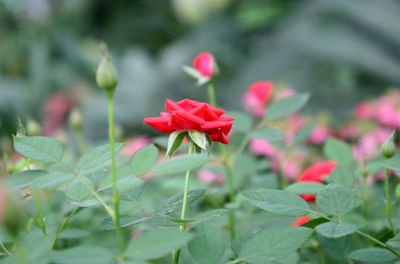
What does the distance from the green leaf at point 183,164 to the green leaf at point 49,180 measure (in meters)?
0.06

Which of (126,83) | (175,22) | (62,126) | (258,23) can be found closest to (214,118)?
(126,83)

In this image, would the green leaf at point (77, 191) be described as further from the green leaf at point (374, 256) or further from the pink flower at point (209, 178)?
the pink flower at point (209, 178)

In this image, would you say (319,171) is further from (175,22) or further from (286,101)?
(175,22)

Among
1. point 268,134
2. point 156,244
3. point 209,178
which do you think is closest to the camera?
point 156,244

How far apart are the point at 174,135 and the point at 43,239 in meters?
0.11

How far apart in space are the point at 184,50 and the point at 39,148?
2103mm

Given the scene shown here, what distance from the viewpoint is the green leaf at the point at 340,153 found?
14.0 inches

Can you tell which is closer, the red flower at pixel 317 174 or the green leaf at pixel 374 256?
the green leaf at pixel 374 256

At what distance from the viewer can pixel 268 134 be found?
429 millimetres

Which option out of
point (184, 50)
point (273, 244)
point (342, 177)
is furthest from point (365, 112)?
point (184, 50)

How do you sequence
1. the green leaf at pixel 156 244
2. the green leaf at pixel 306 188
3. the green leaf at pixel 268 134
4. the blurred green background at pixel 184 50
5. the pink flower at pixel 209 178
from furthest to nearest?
the blurred green background at pixel 184 50, the pink flower at pixel 209 178, the green leaf at pixel 268 134, the green leaf at pixel 306 188, the green leaf at pixel 156 244

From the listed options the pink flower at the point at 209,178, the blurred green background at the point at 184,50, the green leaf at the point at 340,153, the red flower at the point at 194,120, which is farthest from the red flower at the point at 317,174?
the blurred green background at the point at 184,50

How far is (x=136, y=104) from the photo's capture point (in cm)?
197

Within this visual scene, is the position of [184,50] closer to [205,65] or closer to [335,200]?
[205,65]
